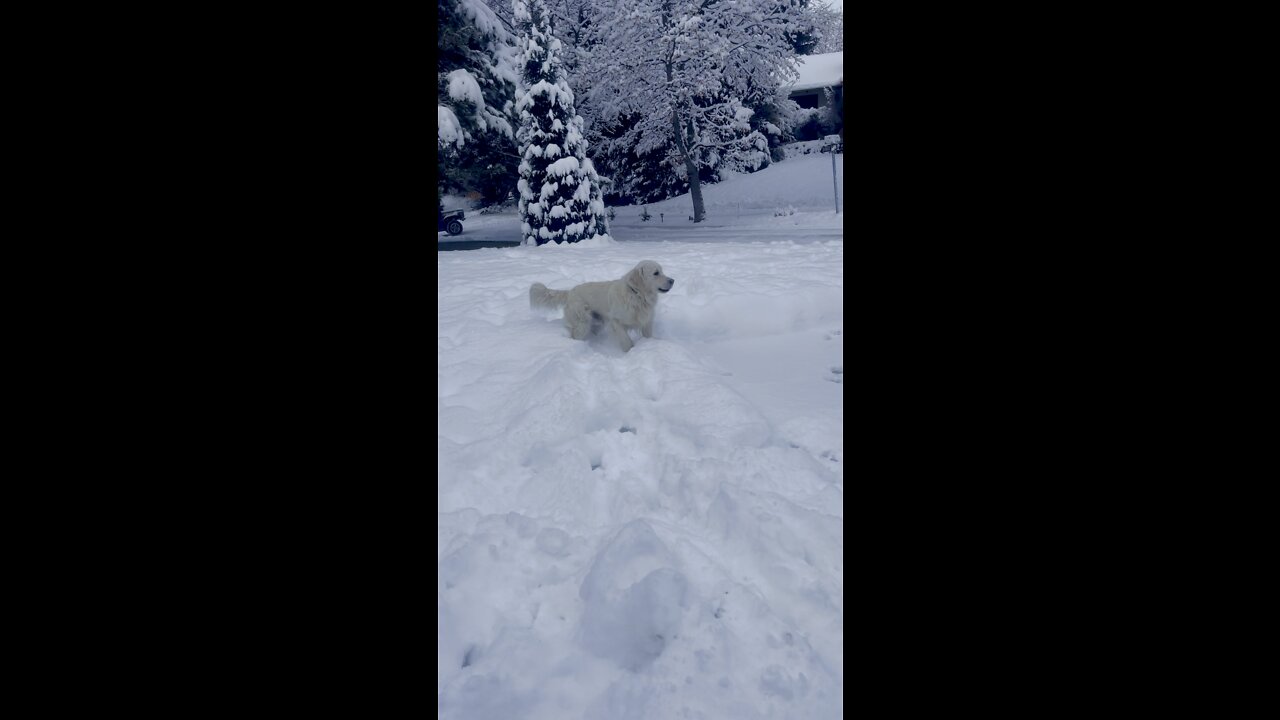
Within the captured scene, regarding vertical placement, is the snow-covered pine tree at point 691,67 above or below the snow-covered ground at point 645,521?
above

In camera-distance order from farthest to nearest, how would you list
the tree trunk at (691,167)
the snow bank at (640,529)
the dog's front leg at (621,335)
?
1. the tree trunk at (691,167)
2. the dog's front leg at (621,335)
3. the snow bank at (640,529)

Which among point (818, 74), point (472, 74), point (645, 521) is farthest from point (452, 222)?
point (818, 74)

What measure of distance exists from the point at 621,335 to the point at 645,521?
8.67 feet

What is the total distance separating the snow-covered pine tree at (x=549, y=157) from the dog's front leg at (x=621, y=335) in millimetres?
8519

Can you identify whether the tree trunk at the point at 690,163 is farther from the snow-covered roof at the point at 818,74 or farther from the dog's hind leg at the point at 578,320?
the dog's hind leg at the point at 578,320

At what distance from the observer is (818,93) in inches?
1191

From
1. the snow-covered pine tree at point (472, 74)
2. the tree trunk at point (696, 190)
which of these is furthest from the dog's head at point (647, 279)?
the tree trunk at point (696, 190)

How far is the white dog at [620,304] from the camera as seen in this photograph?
16.2 feet

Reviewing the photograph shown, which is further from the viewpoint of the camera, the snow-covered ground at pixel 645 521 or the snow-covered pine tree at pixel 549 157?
the snow-covered pine tree at pixel 549 157

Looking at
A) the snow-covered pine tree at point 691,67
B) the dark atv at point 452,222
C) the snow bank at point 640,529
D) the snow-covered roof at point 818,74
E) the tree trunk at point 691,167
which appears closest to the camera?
the snow bank at point 640,529

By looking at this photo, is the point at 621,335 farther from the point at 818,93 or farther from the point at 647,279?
the point at 818,93

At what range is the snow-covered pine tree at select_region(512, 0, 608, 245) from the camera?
13.2 m
